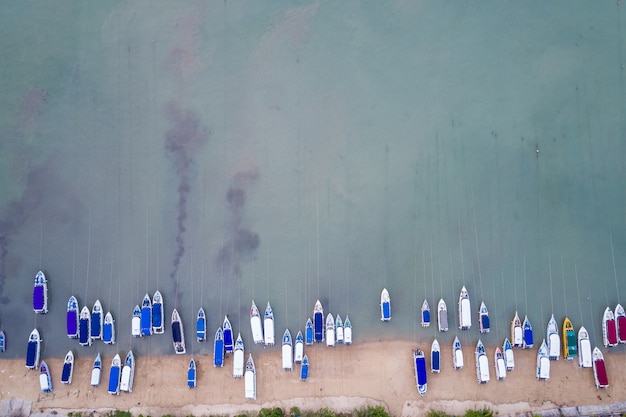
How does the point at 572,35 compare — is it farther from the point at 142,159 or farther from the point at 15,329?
the point at 15,329

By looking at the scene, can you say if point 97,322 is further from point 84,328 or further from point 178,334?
point 178,334

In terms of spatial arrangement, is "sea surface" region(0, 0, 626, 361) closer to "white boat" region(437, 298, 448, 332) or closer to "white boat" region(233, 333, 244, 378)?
"white boat" region(437, 298, 448, 332)

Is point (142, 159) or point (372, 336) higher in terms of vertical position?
point (142, 159)

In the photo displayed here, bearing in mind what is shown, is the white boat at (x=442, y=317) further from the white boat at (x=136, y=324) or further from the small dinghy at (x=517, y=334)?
the white boat at (x=136, y=324)

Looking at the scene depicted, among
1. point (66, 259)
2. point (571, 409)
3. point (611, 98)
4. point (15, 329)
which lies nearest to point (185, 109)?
point (66, 259)

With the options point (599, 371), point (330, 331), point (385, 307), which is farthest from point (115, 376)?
point (599, 371)

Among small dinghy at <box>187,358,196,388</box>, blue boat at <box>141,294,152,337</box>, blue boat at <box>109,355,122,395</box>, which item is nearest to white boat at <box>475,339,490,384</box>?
small dinghy at <box>187,358,196,388</box>

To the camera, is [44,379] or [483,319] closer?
[44,379]
